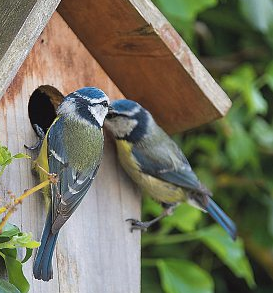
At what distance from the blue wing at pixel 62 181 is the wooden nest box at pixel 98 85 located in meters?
0.06

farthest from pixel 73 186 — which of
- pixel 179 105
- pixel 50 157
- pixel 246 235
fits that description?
pixel 246 235

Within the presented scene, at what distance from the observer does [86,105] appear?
7.46ft

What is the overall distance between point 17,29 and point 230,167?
1.61 m

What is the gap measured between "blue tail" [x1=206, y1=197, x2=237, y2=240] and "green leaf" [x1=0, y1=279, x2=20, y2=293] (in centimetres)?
108

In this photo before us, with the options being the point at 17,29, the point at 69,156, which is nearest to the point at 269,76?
the point at 69,156

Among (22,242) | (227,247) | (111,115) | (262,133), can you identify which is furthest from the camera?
(262,133)

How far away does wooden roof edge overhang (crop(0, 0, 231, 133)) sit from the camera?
224 cm

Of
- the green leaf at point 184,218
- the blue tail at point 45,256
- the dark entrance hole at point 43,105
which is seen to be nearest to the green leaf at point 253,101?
the green leaf at point 184,218

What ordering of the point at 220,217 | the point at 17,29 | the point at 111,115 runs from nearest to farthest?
the point at 17,29, the point at 111,115, the point at 220,217

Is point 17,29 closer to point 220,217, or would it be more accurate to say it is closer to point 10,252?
point 10,252

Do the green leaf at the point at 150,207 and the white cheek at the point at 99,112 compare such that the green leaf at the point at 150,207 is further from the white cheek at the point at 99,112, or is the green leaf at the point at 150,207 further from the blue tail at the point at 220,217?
the white cheek at the point at 99,112

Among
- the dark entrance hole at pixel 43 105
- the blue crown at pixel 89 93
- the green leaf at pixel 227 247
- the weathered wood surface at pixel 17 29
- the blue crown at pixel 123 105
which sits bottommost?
the green leaf at pixel 227 247

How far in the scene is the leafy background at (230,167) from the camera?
3105mm

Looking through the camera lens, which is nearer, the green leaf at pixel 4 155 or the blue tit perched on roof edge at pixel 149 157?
the green leaf at pixel 4 155
